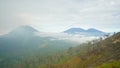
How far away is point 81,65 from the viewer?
196m

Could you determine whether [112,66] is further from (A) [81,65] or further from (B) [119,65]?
(A) [81,65]

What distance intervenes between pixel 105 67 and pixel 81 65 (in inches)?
2433

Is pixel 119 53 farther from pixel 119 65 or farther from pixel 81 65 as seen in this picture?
pixel 119 65

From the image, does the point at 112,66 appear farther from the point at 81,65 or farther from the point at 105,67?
the point at 81,65

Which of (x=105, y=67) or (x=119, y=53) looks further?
(x=119, y=53)

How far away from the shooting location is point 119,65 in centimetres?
13625

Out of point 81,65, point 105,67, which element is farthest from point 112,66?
point 81,65

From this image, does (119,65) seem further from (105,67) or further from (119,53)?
(119,53)

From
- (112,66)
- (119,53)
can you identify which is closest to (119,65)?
(112,66)

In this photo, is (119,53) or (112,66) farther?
(119,53)

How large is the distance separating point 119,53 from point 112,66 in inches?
2562

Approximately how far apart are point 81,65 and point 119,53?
36.5 metres

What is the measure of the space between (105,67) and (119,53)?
2577 inches

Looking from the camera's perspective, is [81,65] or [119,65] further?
[81,65]
